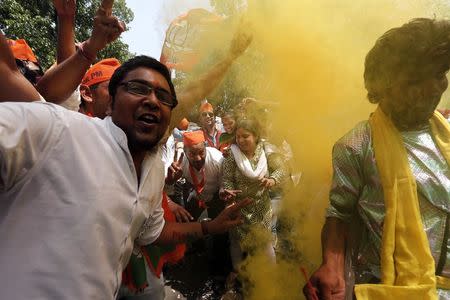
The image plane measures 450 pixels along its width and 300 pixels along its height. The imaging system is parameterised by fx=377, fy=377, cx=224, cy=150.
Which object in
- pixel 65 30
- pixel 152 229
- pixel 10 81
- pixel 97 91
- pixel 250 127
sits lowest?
pixel 152 229

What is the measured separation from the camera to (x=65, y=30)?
2.24 meters

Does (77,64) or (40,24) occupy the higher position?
(77,64)

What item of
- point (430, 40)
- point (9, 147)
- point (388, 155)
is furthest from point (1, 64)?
point (430, 40)

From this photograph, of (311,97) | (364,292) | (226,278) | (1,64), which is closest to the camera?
(1,64)

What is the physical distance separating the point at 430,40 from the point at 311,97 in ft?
2.94

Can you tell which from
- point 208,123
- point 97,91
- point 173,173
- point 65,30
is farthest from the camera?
point 208,123

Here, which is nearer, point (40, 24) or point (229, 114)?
point (229, 114)

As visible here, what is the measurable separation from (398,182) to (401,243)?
9.9 inches

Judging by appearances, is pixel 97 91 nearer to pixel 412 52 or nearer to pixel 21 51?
pixel 21 51

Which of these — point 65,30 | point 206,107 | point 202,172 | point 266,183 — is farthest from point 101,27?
point 206,107

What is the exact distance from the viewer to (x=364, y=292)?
1.54 metres

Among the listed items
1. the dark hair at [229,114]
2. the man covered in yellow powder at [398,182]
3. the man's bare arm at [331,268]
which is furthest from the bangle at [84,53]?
the dark hair at [229,114]

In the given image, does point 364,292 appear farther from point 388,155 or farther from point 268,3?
point 268,3

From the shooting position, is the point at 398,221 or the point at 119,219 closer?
the point at 119,219
